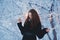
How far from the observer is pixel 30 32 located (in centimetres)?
245

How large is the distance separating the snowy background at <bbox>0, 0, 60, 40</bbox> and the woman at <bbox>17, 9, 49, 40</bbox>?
4 cm

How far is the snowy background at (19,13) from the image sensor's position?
8.06ft

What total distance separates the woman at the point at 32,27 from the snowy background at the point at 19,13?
45 mm

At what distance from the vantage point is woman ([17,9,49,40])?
2.42m

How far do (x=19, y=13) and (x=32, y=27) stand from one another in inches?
7.9

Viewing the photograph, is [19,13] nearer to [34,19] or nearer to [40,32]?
[34,19]

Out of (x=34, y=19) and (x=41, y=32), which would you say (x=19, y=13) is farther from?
(x=41, y=32)

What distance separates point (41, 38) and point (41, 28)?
10 cm

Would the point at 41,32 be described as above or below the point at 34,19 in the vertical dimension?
below

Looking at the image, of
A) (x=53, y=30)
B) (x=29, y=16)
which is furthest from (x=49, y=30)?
(x=29, y=16)

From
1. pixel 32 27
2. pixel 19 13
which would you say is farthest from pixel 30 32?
pixel 19 13

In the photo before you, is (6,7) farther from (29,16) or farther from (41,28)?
(41,28)

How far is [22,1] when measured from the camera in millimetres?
2488

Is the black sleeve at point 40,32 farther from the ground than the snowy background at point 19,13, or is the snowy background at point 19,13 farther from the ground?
the snowy background at point 19,13
